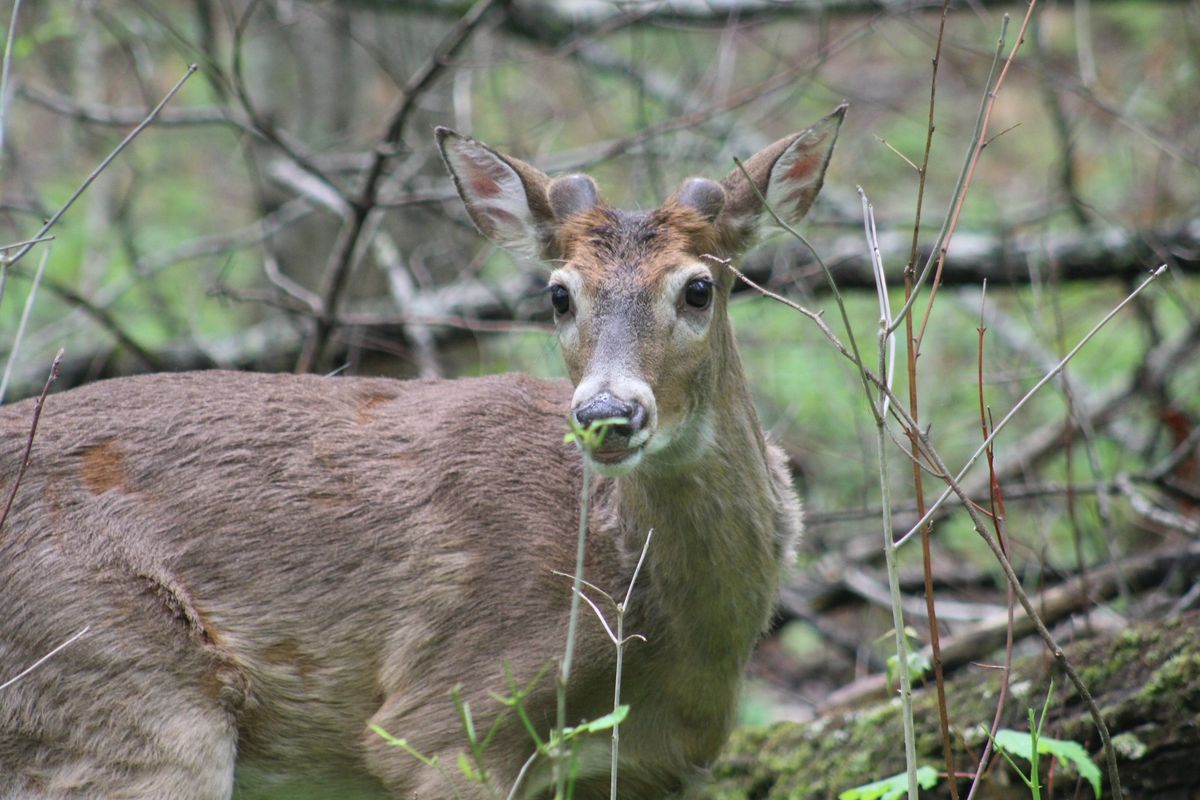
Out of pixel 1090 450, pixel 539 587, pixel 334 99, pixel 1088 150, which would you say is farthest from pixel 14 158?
pixel 1088 150

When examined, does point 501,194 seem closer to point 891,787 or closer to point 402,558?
point 402,558

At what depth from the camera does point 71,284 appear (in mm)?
11812

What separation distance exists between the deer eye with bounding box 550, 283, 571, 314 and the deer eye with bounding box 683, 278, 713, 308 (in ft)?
1.37

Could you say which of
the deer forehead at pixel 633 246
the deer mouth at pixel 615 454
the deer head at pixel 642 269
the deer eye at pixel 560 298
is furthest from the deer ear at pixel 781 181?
the deer mouth at pixel 615 454

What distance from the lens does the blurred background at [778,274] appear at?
733cm

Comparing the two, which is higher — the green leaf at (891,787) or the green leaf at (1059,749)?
the green leaf at (1059,749)

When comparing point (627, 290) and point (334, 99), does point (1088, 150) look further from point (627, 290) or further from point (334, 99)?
point (627, 290)

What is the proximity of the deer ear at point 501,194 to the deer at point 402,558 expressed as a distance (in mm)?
15

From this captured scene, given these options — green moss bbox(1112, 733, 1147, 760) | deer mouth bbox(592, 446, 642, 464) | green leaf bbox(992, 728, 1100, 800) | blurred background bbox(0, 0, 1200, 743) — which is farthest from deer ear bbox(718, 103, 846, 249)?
green moss bbox(1112, 733, 1147, 760)

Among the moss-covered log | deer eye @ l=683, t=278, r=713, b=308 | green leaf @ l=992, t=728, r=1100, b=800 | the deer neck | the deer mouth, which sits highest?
deer eye @ l=683, t=278, r=713, b=308

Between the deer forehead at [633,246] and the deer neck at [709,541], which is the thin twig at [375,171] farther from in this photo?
the deer neck at [709,541]

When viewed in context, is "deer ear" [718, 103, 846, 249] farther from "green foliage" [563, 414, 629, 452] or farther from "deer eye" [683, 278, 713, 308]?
"green foliage" [563, 414, 629, 452]

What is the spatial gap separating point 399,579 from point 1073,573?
3834 mm

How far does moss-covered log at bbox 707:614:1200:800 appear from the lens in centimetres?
495
